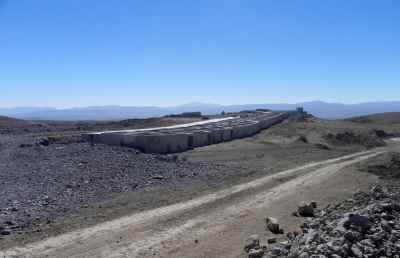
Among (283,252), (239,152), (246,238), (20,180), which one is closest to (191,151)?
(239,152)

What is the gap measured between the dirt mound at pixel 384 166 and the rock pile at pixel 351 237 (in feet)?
39.2

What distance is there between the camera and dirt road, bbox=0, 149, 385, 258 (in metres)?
13.4

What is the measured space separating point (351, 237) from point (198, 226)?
517cm

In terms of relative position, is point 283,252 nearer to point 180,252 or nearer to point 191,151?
point 180,252

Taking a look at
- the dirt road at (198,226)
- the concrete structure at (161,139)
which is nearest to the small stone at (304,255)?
the dirt road at (198,226)

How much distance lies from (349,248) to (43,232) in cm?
836

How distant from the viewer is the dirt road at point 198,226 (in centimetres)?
1341

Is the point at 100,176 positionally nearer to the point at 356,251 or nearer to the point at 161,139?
the point at 161,139

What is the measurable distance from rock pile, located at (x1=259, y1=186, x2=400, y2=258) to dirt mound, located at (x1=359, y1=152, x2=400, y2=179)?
11940 millimetres

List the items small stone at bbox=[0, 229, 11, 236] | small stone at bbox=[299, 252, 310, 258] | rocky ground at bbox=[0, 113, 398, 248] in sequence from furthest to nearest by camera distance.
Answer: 1. rocky ground at bbox=[0, 113, 398, 248]
2. small stone at bbox=[0, 229, 11, 236]
3. small stone at bbox=[299, 252, 310, 258]

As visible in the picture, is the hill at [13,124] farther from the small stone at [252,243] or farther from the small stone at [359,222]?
the small stone at [359,222]

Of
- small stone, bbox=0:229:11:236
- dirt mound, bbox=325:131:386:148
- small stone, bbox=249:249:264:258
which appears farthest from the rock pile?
dirt mound, bbox=325:131:386:148

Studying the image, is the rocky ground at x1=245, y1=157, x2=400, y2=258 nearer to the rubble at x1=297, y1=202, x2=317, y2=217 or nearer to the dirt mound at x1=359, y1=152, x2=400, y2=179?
the rubble at x1=297, y1=202, x2=317, y2=217

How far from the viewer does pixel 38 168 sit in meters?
24.0
